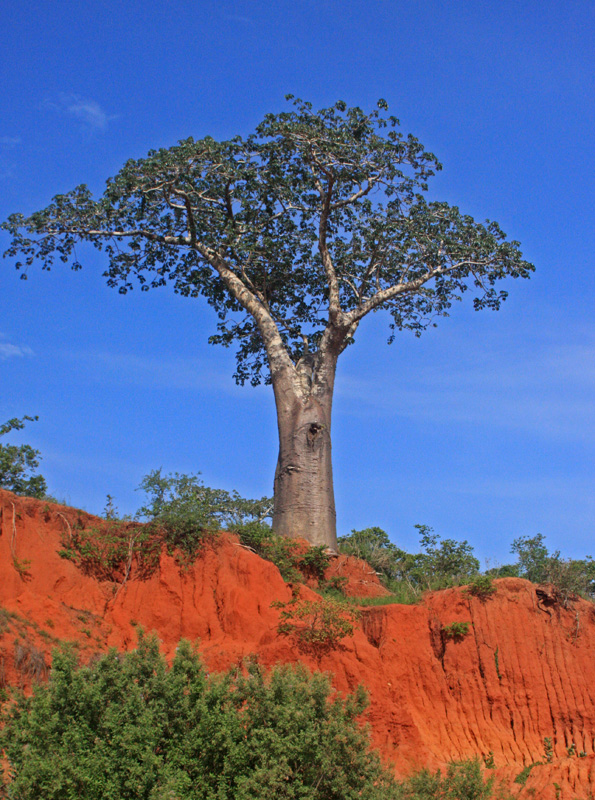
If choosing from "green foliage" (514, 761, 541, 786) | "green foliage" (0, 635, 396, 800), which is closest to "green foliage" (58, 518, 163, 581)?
Result: "green foliage" (0, 635, 396, 800)

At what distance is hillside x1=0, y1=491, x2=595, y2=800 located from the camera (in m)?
10.4

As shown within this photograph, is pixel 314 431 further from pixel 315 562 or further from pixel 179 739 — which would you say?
pixel 179 739

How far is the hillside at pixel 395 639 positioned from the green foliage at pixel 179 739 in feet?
8.09

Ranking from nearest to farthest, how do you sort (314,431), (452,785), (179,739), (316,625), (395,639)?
(179,739) < (452,785) < (316,625) < (395,639) < (314,431)

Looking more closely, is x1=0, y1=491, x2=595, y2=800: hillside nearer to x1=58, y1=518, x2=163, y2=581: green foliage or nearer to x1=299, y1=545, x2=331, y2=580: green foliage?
x1=58, y1=518, x2=163, y2=581: green foliage

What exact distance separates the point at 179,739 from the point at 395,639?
4932 millimetres

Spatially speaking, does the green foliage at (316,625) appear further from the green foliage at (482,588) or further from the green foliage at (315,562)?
the green foliage at (315,562)

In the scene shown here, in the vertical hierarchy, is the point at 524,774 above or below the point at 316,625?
below

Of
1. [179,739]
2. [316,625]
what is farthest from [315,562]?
[179,739]

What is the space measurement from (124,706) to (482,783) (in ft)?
16.1

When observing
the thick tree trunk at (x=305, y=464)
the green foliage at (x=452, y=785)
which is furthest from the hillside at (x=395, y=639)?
the thick tree trunk at (x=305, y=464)

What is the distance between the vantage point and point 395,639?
1162 cm

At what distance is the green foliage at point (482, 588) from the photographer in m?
12.1

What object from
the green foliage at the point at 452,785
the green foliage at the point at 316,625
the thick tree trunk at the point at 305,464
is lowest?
the green foliage at the point at 452,785
